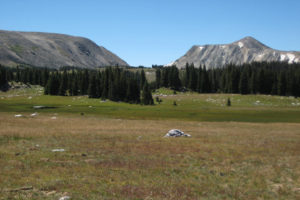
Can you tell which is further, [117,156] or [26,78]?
[26,78]

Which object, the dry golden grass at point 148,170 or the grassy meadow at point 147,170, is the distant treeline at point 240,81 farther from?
the dry golden grass at point 148,170

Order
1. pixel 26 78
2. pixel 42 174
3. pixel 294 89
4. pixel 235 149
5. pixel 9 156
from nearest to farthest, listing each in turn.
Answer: pixel 42 174 → pixel 9 156 → pixel 235 149 → pixel 294 89 → pixel 26 78

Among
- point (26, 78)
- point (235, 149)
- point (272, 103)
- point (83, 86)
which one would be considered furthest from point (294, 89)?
point (26, 78)

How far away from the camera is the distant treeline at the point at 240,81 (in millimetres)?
146375

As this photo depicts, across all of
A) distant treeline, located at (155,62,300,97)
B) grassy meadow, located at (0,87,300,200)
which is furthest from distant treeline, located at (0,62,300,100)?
grassy meadow, located at (0,87,300,200)

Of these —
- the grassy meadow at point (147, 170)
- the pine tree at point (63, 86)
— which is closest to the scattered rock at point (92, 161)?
the grassy meadow at point (147, 170)

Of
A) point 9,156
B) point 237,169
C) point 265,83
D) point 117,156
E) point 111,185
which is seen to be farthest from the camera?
point 265,83

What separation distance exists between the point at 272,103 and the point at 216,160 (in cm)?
11510

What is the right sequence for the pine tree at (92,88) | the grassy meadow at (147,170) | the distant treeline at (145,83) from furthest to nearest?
1. the pine tree at (92,88)
2. the distant treeline at (145,83)
3. the grassy meadow at (147,170)

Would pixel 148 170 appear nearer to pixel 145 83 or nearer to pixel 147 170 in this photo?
pixel 147 170

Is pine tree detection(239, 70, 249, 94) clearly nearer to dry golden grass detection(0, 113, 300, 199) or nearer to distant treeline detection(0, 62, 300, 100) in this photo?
distant treeline detection(0, 62, 300, 100)

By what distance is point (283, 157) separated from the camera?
24.2 metres

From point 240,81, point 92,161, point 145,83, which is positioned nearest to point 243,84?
point 240,81

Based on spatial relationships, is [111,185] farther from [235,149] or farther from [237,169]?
[235,149]
